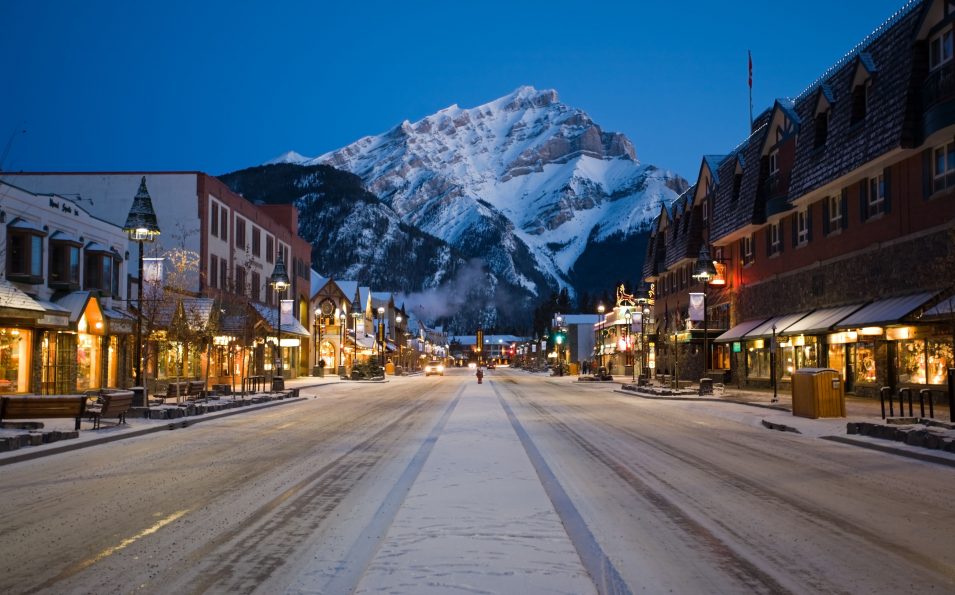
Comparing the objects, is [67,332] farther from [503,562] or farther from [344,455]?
[503,562]

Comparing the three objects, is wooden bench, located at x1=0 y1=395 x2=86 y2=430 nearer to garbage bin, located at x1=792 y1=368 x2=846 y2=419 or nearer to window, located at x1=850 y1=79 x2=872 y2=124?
garbage bin, located at x1=792 y1=368 x2=846 y2=419

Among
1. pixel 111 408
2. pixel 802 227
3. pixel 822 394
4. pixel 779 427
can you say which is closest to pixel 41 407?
pixel 111 408

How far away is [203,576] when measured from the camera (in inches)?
273

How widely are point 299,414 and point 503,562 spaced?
22599 millimetres

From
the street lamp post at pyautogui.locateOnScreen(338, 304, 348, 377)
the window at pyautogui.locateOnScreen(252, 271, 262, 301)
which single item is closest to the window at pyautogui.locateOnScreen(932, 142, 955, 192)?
the window at pyautogui.locateOnScreen(252, 271, 262, 301)

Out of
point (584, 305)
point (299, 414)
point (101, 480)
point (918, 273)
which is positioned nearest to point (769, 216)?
point (918, 273)

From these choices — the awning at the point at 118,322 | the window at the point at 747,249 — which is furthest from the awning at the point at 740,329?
the awning at the point at 118,322

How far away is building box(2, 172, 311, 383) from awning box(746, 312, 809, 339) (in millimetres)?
24760

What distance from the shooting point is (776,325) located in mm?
41906

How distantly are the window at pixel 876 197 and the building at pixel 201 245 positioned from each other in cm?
2738

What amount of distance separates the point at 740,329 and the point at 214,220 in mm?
32838

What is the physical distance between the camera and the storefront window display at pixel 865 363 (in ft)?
107

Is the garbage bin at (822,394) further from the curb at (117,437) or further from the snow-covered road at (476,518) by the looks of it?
the curb at (117,437)

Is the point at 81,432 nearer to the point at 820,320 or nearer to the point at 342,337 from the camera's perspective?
the point at 820,320
